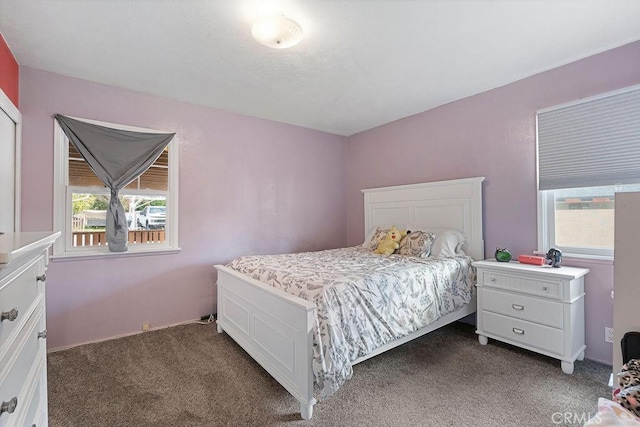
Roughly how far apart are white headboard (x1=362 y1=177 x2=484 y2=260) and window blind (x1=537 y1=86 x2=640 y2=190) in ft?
2.08

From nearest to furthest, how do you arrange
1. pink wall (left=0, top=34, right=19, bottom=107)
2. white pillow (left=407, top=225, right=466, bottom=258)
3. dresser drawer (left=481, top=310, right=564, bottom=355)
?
pink wall (left=0, top=34, right=19, bottom=107), dresser drawer (left=481, top=310, right=564, bottom=355), white pillow (left=407, top=225, right=466, bottom=258)

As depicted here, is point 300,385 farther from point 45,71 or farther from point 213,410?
point 45,71

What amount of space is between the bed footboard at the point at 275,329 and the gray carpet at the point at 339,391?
0.13m

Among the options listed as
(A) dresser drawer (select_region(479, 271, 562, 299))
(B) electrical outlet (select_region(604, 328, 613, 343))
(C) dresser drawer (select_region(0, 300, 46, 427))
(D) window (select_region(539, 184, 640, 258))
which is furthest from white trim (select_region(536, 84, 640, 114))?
(C) dresser drawer (select_region(0, 300, 46, 427))

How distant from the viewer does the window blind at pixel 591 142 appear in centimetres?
224

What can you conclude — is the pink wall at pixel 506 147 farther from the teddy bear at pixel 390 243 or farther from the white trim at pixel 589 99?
the teddy bear at pixel 390 243

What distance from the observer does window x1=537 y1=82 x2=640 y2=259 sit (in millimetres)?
2262

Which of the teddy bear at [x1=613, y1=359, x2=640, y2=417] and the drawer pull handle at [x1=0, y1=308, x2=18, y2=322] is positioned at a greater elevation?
the drawer pull handle at [x1=0, y1=308, x2=18, y2=322]

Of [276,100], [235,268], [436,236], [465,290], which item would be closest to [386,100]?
[276,100]

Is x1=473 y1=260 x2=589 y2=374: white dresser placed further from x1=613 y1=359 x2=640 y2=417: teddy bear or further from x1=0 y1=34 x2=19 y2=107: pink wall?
x1=0 y1=34 x2=19 y2=107: pink wall

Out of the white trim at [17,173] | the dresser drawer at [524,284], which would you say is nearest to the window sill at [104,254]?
the white trim at [17,173]

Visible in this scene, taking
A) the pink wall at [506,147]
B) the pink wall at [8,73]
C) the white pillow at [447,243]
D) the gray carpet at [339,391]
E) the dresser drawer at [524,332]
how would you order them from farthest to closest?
the white pillow at [447,243] → the pink wall at [506,147] → the dresser drawer at [524,332] → the pink wall at [8,73] → the gray carpet at [339,391]

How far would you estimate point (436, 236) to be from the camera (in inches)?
125

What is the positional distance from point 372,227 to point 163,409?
3066mm
